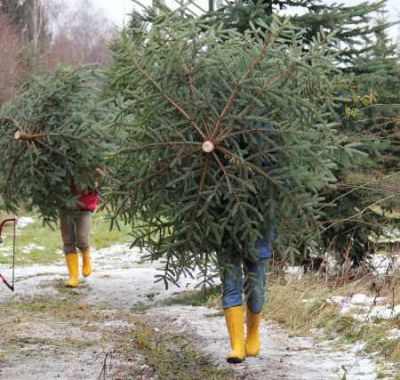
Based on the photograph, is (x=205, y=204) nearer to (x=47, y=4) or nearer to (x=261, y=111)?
(x=261, y=111)

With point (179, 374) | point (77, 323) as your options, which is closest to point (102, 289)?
point (77, 323)

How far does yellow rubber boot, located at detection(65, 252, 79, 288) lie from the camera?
855 centimetres

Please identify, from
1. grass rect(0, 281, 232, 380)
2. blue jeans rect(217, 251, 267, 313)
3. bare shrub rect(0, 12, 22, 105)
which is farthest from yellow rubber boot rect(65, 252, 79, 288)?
bare shrub rect(0, 12, 22, 105)

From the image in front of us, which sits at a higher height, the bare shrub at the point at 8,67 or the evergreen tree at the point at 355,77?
the bare shrub at the point at 8,67

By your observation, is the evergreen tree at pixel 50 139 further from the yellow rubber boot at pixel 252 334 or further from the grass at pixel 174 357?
the yellow rubber boot at pixel 252 334

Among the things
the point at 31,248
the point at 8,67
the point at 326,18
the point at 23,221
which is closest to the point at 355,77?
the point at 326,18

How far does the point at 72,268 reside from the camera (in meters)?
8.59

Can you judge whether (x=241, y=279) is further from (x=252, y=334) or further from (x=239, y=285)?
(x=252, y=334)

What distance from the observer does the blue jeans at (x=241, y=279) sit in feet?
14.7

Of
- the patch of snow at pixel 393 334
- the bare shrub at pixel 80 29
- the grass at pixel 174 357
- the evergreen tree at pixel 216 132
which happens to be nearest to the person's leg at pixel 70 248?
the grass at pixel 174 357

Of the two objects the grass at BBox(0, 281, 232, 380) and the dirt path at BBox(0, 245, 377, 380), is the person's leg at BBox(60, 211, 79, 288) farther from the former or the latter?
the grass at BBox(0, 281, 232, 380)

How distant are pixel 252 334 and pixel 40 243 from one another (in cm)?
1045

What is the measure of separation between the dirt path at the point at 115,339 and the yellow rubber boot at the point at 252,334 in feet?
0.22

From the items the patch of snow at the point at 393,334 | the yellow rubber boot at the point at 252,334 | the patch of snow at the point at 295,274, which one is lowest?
the patch of snow at the point at 295,274
